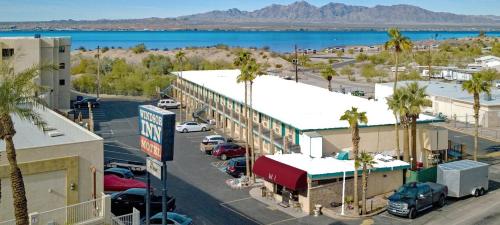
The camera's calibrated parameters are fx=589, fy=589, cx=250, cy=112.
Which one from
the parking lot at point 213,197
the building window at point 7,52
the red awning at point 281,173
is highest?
the building window at point 7,52

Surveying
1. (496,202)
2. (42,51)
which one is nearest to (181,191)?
(496,202)

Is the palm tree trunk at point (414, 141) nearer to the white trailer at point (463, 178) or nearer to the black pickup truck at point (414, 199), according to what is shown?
the white trailer at point (463, 178)

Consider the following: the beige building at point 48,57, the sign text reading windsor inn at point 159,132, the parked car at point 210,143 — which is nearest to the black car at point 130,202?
the sign text reading windsor inn at point 159,132

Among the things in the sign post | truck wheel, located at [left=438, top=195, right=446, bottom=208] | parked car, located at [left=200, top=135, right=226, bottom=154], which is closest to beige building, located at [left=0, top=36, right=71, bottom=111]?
parked car, located at [left=200, top=135, right=226, bottom=154]

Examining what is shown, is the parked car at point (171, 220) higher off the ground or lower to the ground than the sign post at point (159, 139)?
lower

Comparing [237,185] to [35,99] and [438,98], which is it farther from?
[438,98]

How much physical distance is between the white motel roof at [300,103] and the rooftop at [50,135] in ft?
48.2

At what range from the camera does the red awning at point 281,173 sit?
29094 mm

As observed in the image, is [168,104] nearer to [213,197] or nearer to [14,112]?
[213,197]

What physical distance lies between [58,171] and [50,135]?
2163mm

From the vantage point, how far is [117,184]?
30922mm

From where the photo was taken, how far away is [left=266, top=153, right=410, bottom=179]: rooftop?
29.7 meters

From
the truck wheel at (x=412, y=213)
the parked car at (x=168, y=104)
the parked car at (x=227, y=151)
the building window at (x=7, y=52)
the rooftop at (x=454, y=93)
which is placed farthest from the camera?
the parked car at (x=168, y=104)

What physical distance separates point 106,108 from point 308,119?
3530cm
